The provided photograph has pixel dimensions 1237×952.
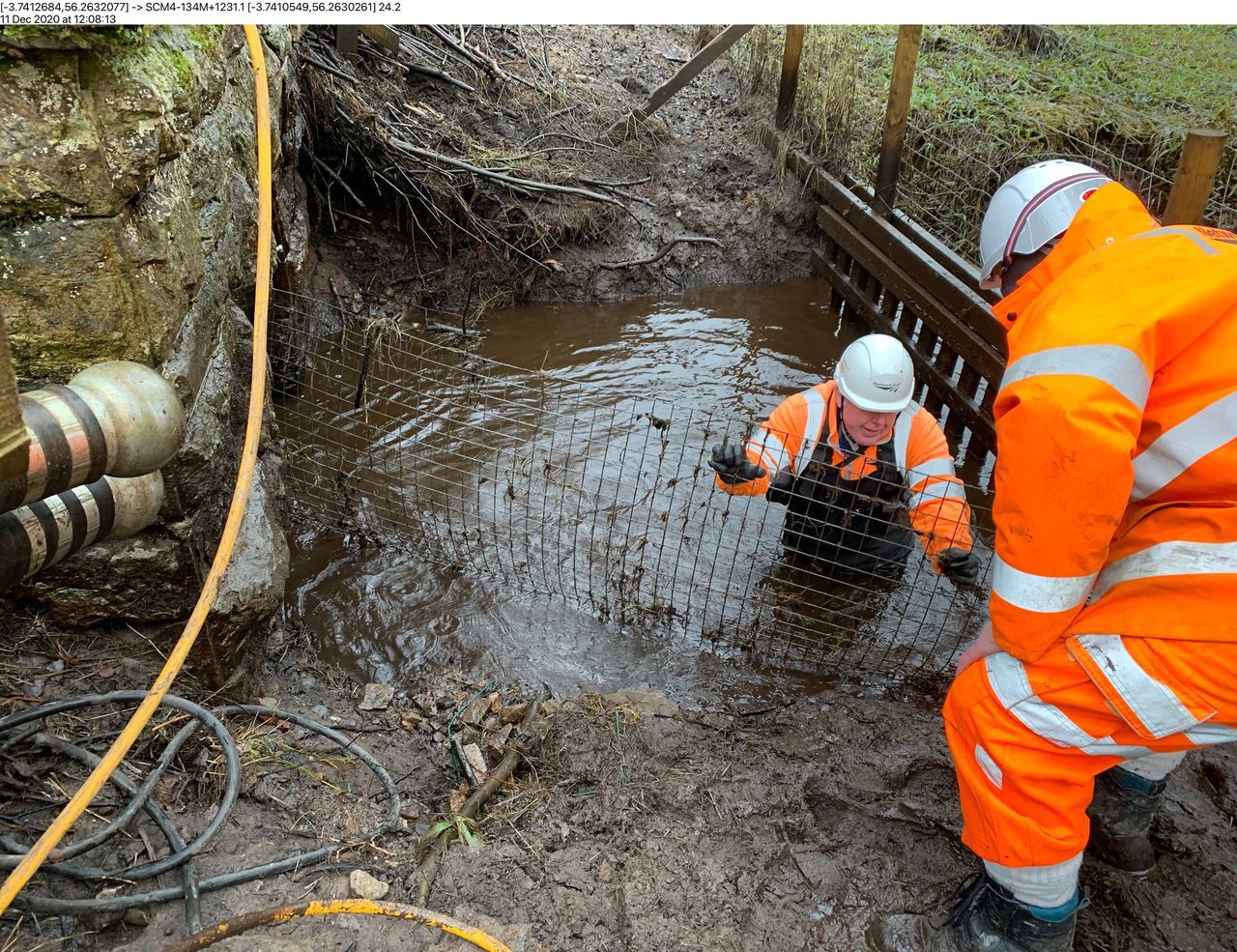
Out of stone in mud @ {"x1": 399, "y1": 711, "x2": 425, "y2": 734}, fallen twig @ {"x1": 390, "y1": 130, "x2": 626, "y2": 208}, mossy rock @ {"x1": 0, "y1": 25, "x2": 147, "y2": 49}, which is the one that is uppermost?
mossy rock @ {"x1": 0, "y1": 25, "x2": 147, "y2": 49}

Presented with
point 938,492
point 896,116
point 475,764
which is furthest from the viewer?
point 896,116

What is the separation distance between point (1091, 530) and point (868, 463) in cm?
214

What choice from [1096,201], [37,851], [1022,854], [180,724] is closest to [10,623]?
[180,724]

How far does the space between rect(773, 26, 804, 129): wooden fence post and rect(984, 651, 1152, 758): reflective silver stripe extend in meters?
6.92

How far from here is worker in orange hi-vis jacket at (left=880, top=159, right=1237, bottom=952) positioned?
6.48 ft

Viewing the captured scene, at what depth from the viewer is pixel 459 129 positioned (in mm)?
7195

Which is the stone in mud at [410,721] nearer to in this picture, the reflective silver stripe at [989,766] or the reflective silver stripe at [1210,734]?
the reflective silver stripe at [989,766]

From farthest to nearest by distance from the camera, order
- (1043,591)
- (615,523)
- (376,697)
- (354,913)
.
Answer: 1. (615,523)
2. (376,697)
3. (354,913)
4. (1043,591)

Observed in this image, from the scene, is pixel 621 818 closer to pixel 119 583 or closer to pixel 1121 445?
pixel 119 583

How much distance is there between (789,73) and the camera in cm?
786

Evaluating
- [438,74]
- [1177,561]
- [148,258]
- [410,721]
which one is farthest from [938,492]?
[438,74]

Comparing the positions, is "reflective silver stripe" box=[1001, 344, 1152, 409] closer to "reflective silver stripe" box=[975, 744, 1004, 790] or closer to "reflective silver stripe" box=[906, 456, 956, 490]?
"reflective silver stripe" box=[975, 744, 1004, 790]

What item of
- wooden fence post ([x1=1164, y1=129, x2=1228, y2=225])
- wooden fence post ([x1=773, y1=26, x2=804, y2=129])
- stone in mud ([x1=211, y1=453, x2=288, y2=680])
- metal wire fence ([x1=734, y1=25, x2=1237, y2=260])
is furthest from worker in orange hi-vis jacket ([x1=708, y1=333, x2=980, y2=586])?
wooden fence post ([x1=773, y1=26, x2=804, y2=129])
